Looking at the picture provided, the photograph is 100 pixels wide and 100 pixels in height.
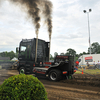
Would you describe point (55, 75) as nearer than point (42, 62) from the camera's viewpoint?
Yes

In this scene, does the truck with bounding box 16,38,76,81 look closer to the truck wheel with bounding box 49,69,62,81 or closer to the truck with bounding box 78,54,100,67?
the truck wheel with bounding box 49,69,62,81

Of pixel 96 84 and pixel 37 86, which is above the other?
pixel 37 86

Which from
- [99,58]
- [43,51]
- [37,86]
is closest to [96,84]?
[43,51]

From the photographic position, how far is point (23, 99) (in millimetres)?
2146

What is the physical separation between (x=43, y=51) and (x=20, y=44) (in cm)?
211

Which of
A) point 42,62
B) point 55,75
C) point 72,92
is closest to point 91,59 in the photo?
point 42,62

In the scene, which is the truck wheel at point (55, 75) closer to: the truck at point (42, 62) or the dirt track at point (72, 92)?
the truck at point (42, 62)

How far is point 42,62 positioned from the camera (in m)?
9.20

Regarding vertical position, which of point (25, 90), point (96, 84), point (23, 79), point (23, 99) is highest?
point (23, 79)

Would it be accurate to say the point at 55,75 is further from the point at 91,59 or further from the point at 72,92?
the point at 91,59

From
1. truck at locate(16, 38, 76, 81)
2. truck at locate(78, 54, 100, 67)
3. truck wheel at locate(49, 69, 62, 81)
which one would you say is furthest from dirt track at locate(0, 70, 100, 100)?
truck at locate(78, 54, 100, 67)

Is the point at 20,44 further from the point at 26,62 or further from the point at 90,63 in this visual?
the point at 90,63

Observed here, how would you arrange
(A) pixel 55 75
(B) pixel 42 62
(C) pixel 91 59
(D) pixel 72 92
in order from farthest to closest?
(C) pixel 91 59 → (B) pixel 42 62 → (A) pixel 55 75 → (D) pixel 72 92

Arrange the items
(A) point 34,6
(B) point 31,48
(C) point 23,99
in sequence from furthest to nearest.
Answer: (A) point 34,6 < (B) point 31,48 < (C) point 23,99
